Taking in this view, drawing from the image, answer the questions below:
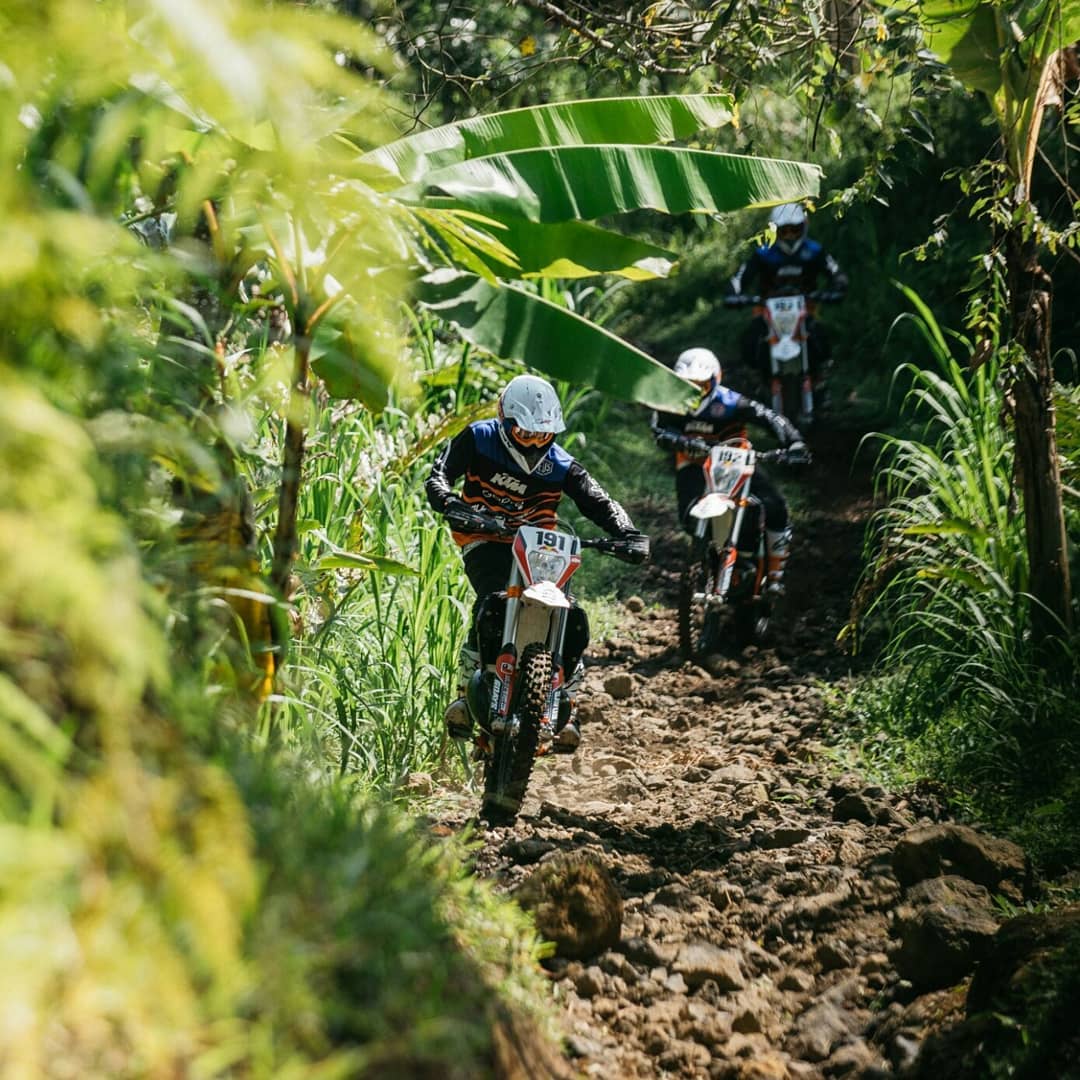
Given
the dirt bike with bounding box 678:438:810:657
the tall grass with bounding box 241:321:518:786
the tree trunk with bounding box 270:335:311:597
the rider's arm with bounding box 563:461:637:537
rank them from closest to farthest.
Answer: the tree trunk with bounding box 270:335:311:597
the tall grass with bounding box 241:321:518:786
the rider's arm with bounding box 563:461:637:537
the dirt bike with bounding box 678:438:810:657

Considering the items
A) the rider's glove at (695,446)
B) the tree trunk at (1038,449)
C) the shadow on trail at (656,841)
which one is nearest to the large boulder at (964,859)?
the shadow on trail at (656,841)

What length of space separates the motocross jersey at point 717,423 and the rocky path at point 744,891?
1.81m

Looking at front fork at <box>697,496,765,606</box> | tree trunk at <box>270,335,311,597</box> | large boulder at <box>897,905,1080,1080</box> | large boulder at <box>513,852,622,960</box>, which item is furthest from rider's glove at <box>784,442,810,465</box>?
tree trunk at <box>270,335,311,597</box>

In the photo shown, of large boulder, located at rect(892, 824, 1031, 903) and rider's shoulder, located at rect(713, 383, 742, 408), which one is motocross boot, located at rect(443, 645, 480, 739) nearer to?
large boulder, located at rect(892, 824, 1031, 903)

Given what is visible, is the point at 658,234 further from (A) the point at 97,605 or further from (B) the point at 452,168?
(A) the point at 97,605

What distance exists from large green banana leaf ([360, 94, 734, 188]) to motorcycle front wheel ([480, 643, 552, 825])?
2.08 metres

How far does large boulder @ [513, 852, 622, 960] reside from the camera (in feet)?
13.0

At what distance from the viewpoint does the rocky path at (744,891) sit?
3674 mm

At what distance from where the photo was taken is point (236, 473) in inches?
138

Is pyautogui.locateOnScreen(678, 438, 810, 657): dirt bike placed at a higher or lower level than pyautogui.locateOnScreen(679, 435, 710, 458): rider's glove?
lower

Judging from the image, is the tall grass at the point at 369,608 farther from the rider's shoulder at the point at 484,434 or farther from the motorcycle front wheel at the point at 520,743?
the rider's shoulder at the point at 484,434

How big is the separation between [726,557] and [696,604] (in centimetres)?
36

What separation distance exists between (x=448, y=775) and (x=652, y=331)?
10.4 metres

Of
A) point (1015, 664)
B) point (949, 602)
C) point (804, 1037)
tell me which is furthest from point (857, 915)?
point (949, 602)
